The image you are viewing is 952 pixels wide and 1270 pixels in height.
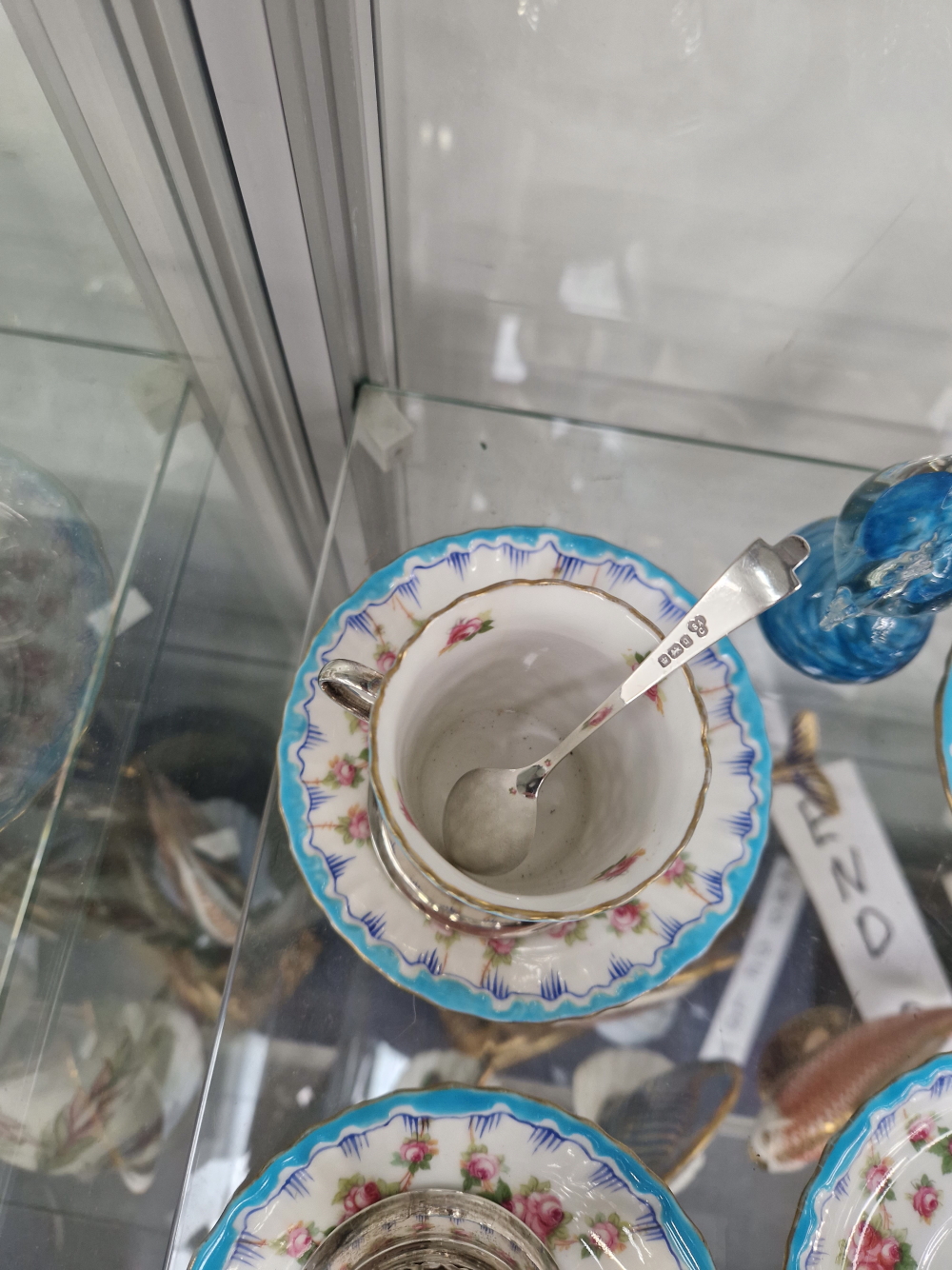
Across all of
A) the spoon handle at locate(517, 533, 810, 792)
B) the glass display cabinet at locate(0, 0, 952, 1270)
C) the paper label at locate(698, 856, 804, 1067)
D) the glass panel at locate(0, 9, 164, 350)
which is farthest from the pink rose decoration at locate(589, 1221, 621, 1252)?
the glass panel at locate(0, 9, 164, 350)

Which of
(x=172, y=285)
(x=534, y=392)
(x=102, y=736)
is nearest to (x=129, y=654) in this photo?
(x=102, y=736)

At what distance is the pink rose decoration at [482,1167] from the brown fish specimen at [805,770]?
9.5 inches

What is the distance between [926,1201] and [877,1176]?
0.10 feet

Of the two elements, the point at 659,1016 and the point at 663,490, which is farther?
the point at 663,490

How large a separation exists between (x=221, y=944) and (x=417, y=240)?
0.38m

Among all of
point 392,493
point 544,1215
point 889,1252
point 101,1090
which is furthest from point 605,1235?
point 392,493

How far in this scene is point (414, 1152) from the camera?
1.07ft

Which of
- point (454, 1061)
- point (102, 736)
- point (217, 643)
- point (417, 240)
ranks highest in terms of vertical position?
point (417, 240)

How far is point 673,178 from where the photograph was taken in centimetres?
36

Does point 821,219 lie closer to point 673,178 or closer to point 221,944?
point 673,178

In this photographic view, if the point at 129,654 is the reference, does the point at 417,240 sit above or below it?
above

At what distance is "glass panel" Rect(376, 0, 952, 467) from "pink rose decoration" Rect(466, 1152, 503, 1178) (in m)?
0.41

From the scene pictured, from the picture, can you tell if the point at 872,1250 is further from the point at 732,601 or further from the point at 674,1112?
the point at 732,601

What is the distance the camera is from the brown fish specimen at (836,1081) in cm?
38
